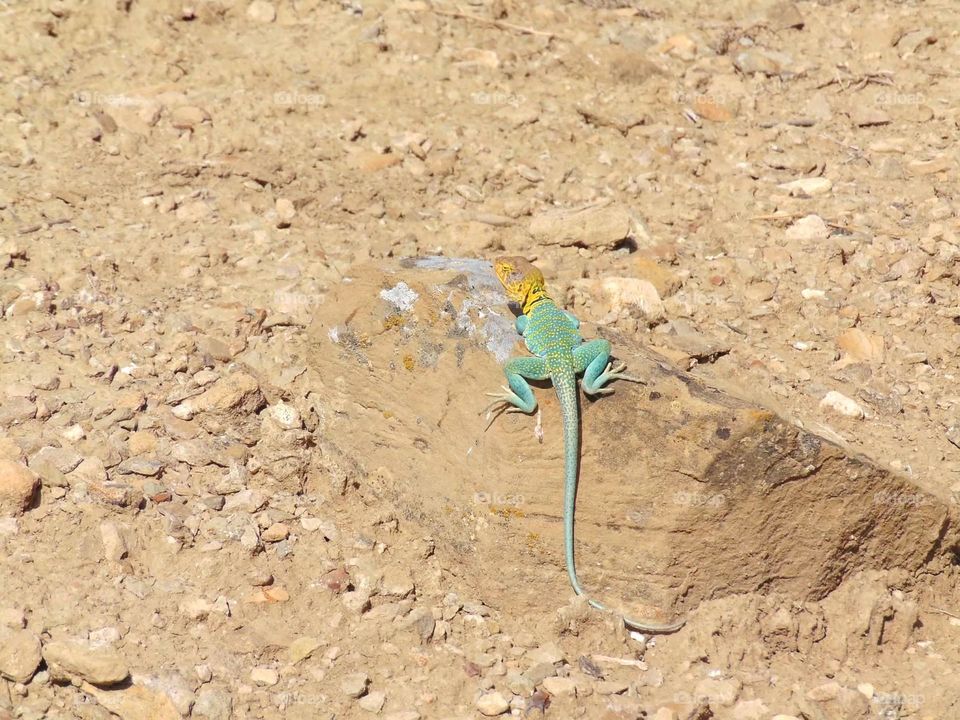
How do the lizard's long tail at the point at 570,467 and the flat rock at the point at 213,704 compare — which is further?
the lizard's long tail at the point at 570,467

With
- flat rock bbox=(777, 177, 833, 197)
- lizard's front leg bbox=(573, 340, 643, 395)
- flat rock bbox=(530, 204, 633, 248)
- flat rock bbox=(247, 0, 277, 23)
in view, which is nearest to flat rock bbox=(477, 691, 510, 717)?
lizard's front leg bbox=(573, 340, 643, 395)

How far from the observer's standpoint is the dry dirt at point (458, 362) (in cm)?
442

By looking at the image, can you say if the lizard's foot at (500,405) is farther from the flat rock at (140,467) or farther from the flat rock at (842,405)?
the flat rock at (842,405)

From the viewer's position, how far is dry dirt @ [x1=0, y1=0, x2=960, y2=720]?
4.42 meters

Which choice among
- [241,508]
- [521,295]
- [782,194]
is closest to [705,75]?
[782,194]

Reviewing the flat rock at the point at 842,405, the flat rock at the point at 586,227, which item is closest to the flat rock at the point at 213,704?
the flat rock at the point at 842,405

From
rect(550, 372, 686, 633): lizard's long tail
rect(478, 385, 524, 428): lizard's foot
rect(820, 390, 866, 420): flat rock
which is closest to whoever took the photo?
rect(550, 372, 686, 633): lizard's long tail

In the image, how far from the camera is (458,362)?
4844 millimetres

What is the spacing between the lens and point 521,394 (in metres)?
4.55

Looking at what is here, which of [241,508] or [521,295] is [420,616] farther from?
[521,295]

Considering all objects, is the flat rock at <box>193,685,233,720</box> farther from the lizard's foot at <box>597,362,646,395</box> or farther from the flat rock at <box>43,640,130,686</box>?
the lizard's foot at <box>597,362,646,395</box>

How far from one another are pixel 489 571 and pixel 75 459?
83.1 inches

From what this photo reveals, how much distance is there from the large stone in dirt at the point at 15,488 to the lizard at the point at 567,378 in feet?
7.05

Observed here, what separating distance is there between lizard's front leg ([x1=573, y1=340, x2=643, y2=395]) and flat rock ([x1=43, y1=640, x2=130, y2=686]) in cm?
221
